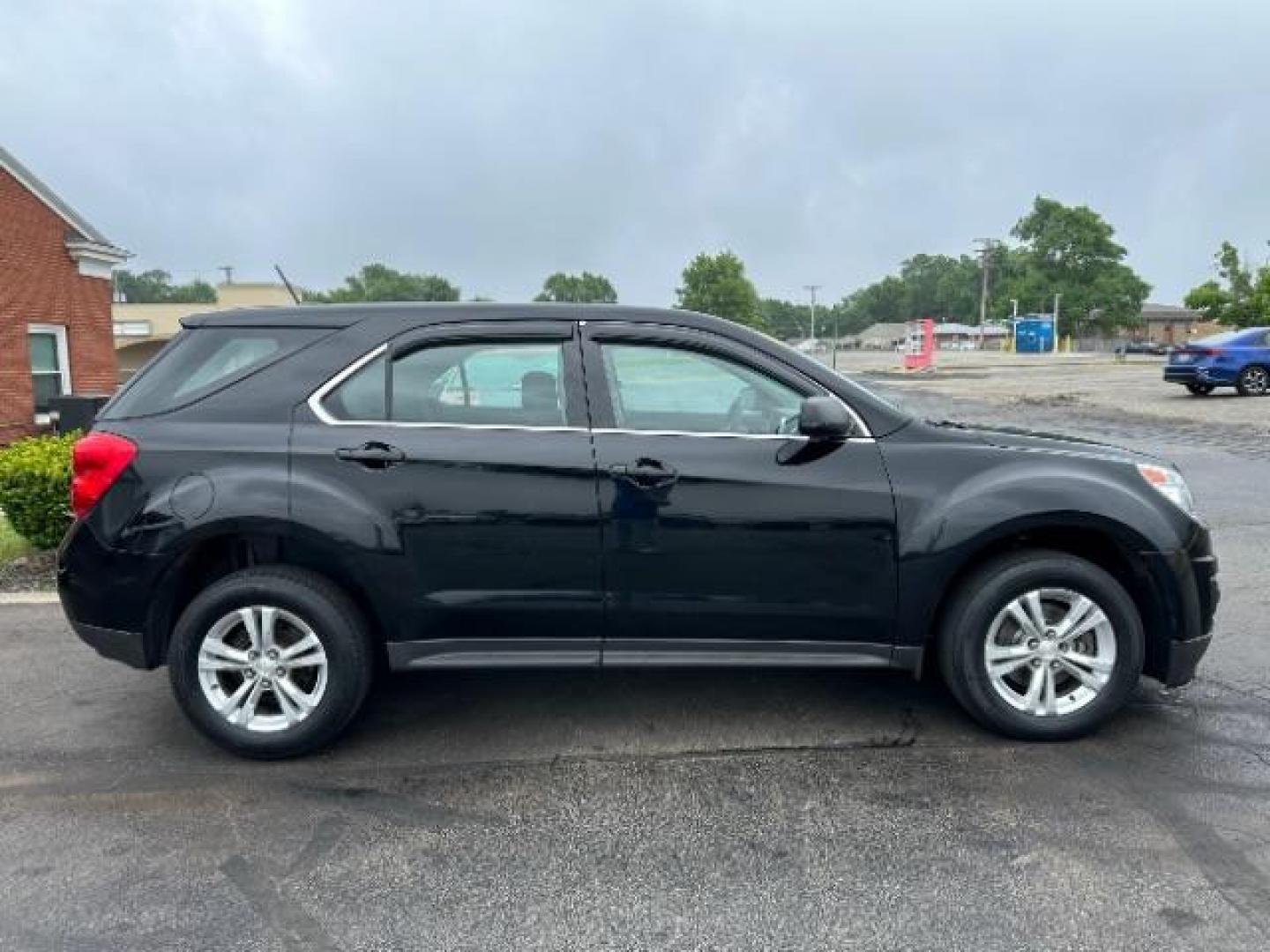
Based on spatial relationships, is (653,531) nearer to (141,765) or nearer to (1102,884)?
(1102,884)

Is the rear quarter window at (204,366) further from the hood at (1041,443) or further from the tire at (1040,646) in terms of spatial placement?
the tire at (1040,646)

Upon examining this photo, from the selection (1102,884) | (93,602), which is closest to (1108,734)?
(1102,884)

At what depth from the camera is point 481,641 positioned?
11.6 feet

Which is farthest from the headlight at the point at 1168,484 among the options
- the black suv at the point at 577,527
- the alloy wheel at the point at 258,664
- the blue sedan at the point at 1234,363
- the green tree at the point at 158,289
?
the green tree at the point at 158,289

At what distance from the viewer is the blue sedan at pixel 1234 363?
1964cm

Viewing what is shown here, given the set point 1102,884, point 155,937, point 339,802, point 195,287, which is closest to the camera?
point 155,937

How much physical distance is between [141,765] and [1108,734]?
12.4 feet

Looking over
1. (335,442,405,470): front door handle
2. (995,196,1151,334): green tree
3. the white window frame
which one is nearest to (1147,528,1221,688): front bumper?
(335,442,405,470): front door handle

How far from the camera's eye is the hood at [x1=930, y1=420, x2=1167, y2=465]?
12.0 ft

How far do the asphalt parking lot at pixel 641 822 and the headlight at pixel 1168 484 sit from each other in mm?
923

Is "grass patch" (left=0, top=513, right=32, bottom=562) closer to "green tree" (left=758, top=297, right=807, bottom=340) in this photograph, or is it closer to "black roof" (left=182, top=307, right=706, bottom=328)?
"black roof" (left=182, top=307, right=706, bottom=328)

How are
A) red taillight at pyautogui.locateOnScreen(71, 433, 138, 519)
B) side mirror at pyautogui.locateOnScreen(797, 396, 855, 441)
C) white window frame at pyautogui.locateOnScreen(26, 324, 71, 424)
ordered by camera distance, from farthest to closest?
white window frame at pyautogui.locateOnScreen(26, 324, 71, 424) < red taillight at pyautogui.locateOnScreen(71, 433, 138, 519) < side mirror at pyautogui.locateOnScreen(797, 396, 855, 441)

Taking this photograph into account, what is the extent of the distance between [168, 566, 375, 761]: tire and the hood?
8.07 feet

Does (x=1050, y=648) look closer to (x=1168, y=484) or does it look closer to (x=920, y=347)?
(x=1168, y=484)
